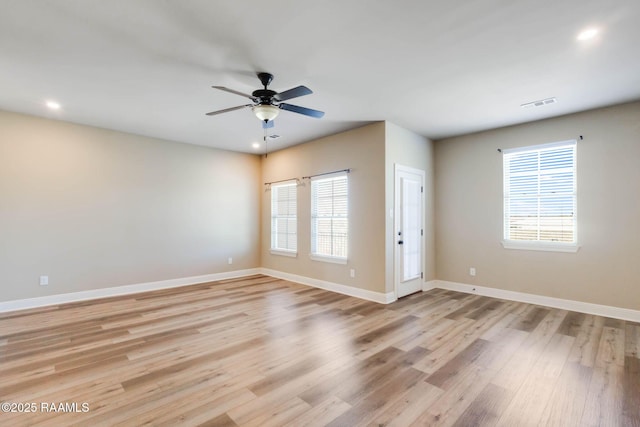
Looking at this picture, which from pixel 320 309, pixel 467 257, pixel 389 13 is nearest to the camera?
pixel 389 13

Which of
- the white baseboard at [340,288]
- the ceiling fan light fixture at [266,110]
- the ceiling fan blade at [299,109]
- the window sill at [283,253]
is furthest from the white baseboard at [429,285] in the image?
the ceiling fan light fixture at [266,110]

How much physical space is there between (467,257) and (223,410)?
4.66 meters

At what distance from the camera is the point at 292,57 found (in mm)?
2822

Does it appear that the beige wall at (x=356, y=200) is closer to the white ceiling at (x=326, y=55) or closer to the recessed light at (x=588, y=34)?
the white ceiling at (x=326, y=55)

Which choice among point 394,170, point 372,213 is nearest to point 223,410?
point 372,213

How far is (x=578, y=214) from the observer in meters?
4.26

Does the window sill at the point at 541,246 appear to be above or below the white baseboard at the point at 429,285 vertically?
above

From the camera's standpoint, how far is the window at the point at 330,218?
17.6 feet

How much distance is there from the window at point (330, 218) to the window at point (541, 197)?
8.60 ft

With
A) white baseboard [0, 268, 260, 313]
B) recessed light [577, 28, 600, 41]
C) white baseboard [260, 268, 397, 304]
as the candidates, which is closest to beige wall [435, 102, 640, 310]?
white baseboard [260, 268, 397, 304]

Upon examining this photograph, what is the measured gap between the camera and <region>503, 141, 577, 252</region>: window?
4.36 meters

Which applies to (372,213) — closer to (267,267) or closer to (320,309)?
(320,309)

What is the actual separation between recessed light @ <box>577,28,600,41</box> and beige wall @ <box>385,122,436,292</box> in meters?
2.48

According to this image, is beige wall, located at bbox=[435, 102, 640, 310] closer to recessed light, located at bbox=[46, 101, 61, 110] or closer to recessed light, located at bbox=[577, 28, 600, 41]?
recessed light, located at bbox=[577, 28, 600, 41]
